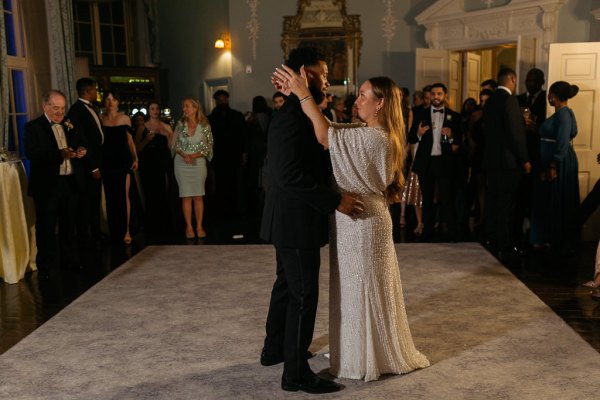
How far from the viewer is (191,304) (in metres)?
4.36

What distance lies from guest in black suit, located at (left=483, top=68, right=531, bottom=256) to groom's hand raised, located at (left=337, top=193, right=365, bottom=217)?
121 inches

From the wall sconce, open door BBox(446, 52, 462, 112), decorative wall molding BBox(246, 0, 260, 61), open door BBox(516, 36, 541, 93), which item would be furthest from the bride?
the wall sconce

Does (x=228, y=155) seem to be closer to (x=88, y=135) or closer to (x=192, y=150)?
(x=192, y=150)

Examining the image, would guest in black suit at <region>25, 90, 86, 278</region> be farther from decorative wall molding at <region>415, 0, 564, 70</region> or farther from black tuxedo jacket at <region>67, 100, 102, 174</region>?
decorative wall molding at <region>415, 0, 564, 70</region>

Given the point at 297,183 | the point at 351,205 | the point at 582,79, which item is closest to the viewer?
the point at 297,183

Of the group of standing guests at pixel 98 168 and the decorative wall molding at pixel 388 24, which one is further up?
the decorative wall molding at pixel 388 24

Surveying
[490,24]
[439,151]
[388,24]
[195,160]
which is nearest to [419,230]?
[439,151]

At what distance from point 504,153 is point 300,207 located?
333cm

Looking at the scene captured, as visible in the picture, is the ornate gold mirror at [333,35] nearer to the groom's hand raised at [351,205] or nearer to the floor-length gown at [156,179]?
the floor-length gown at [156,179]

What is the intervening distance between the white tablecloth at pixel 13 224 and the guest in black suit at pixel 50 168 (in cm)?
11

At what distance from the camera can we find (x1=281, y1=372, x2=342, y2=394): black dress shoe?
114 inches

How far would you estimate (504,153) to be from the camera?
5496mm

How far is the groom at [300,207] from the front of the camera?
2.65 meters

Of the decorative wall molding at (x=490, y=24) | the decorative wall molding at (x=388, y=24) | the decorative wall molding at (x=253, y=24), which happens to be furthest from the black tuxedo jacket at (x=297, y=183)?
the decorative wall molding at (x=253, y=24)
